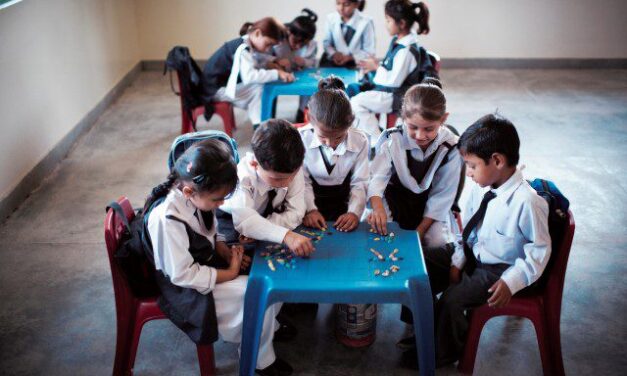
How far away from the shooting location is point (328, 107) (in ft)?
8.03

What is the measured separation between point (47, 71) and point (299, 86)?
1829 millimetres

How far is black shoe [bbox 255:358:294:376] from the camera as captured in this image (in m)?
2.39

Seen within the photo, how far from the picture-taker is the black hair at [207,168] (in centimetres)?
202

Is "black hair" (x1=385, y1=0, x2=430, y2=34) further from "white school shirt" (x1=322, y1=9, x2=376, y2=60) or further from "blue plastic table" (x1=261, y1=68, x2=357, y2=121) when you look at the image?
"white school shirt" (x1=322, y1=9, x2=376, y2=60)

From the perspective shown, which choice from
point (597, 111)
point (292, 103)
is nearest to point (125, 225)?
point (292, 103)

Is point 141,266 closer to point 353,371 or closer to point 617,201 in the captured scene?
point 353,371

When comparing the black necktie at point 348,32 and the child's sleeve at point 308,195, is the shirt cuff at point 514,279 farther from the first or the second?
the black necktie at point 348,32

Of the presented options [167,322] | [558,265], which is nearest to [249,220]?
[167,322]

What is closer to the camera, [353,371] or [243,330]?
[243,330]

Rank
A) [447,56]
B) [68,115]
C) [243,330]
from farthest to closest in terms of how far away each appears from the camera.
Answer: [447,56] → [68,115] → [243,330]

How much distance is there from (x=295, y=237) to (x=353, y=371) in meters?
0.68

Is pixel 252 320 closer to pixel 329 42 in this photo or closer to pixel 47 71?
pixel 47 71

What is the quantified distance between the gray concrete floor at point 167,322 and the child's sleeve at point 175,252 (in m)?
0.55

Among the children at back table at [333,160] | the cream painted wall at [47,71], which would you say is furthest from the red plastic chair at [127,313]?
the cream painted wall at [47,71]
